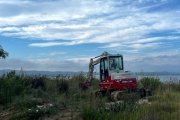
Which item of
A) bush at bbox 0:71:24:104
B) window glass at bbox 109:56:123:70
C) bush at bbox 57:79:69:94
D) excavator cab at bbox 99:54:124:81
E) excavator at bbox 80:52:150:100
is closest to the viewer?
bush at bbox 0:71:24:104

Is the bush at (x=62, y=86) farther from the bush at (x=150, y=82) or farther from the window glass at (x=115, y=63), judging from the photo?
the bush at (x=150, y=82)

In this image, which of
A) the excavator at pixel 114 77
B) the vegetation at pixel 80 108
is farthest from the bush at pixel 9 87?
the excavator at pixel 114 77

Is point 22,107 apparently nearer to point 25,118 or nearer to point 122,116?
point 25,118

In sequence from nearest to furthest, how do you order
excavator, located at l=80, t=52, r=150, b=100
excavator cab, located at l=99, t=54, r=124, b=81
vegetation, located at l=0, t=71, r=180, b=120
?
vegetation, located at l=0, t=71, r=180, b=120
excavator, located at l=80, t=52, r=150, b=100
excavator cab, located at l=99, t=54, r=124, b=81

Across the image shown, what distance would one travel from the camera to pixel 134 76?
87.8 ft

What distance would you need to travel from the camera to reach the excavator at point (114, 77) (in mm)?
25594

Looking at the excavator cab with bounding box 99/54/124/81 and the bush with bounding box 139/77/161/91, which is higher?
the excavator cab with bounding box 99/54/124/81

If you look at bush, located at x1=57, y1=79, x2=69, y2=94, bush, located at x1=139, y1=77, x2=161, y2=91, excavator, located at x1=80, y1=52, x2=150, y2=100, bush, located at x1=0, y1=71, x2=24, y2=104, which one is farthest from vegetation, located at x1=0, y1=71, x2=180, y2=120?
bush, located at x1=139, y1=77, x2=161, y2=91

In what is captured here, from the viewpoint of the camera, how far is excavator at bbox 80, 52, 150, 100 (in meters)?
25.6

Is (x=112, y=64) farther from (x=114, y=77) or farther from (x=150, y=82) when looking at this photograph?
(x=150, y=82)

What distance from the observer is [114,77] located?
86.2 feet

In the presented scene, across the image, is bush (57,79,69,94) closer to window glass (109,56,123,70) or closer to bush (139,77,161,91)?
window glass (109,56,123,70)

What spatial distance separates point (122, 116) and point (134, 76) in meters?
11.7

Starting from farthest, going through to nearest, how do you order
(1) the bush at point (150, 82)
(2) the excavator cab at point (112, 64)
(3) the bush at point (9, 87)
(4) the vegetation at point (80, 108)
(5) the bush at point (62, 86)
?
(5) the bush at point (62, 86) < (1) the bush at point (150, 82) < (2) the excavator cab at point (112, 64) < (3) the bush at point (9, 87) < (4) the vegetation at point (80, 108)
